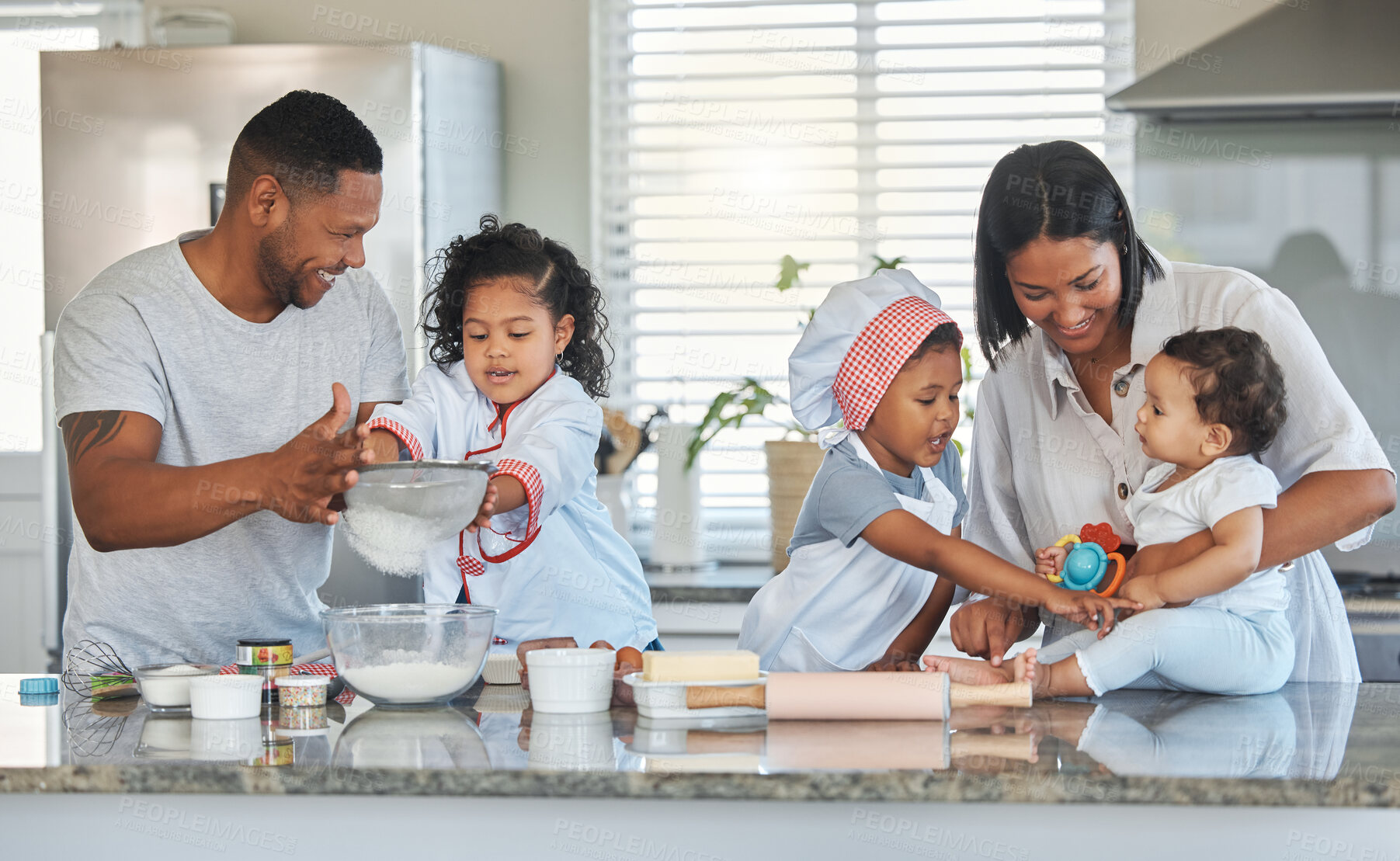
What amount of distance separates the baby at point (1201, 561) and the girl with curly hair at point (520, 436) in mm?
527

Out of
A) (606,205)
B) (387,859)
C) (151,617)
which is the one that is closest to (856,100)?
(606,205)

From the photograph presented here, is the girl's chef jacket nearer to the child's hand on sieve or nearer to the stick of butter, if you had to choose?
the child's hand on sieve

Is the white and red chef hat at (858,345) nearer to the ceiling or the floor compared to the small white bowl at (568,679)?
nearer to the ceiling

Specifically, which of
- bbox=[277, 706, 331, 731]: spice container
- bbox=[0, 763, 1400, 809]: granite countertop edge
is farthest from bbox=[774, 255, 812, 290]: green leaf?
bbox=[0, 763, 1400, 809]: granite countertop edge

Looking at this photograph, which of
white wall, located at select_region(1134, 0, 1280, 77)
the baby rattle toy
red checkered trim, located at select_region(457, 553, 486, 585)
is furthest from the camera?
white wall, located at select_region(1134, 0, 1280, 77)

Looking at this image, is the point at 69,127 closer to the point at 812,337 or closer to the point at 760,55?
the point at 760,55

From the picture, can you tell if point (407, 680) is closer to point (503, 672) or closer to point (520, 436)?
point (503, 672)

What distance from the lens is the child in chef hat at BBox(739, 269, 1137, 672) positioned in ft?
4.94

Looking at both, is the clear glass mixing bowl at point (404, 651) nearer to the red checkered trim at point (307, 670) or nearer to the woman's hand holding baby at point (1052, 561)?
the red checkered trim at point (307, 670)

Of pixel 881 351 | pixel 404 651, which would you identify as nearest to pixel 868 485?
pixel 881 351

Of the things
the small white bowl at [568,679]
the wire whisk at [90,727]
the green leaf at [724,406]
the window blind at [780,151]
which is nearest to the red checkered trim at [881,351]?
the small white bowl at [568,679]

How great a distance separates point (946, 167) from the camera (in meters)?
3.20

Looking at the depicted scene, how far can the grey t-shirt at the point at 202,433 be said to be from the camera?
1608mm

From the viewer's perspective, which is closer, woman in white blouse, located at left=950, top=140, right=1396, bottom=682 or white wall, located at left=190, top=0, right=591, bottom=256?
woman in white blouse, located at left=950, top=140, right=1396, bottom=682
